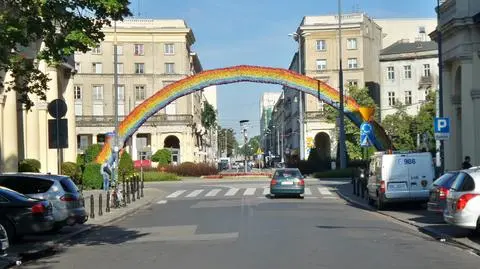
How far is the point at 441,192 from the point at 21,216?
33.1ft

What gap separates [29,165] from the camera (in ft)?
126

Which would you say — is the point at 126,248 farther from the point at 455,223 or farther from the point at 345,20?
the point at 345,20

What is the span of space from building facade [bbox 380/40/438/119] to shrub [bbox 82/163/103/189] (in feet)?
169

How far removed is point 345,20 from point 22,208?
274ft

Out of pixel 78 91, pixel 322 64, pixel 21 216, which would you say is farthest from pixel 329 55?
pixel 21 216

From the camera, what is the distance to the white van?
83.8ft

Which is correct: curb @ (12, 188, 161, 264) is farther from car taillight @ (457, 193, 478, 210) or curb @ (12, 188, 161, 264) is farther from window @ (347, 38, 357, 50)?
window @ (347, 38, 357, 50)

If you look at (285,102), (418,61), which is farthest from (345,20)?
(285,102)

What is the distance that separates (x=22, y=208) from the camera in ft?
53.9

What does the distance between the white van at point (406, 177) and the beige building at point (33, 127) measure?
37.0 ft

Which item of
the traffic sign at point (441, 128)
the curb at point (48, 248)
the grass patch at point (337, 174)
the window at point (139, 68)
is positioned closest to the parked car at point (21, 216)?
the curb at point (48, 248)

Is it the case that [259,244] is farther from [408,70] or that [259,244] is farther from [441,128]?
[408,70]

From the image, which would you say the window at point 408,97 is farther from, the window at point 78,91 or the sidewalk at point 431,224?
the sidewalk at point 431,224

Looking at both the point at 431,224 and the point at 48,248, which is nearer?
the point at 48,248
